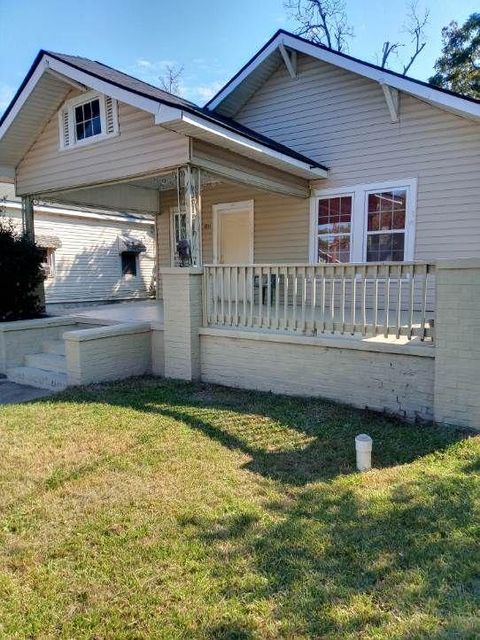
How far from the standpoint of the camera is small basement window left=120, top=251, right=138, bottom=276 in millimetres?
18781

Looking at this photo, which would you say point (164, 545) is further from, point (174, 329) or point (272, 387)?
point (174, 329)

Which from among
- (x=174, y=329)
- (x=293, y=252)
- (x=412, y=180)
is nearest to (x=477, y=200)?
(x=412, y=180)

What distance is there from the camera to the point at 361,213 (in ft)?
27.1

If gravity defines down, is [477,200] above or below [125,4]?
below

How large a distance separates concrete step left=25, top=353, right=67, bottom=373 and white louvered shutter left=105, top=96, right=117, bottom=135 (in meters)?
3.80

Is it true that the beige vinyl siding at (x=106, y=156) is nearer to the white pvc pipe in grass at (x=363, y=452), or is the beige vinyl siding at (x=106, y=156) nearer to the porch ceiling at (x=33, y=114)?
the porch ceiling at (x=33, y=114)

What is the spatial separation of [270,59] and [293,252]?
376cm

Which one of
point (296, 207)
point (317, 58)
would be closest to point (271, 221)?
point (296, 207)

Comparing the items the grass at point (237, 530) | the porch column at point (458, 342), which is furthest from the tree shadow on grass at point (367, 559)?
the porch column at point (458, 342)

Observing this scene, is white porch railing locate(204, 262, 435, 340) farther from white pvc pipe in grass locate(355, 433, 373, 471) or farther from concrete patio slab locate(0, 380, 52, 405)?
concrete patio slab locate(0, 380, 52, 405)

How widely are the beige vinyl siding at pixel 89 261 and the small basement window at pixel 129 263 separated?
18 centimetres

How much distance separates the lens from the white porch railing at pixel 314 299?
495 cm

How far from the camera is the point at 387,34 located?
21.3 m

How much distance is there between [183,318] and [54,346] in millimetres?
2814
